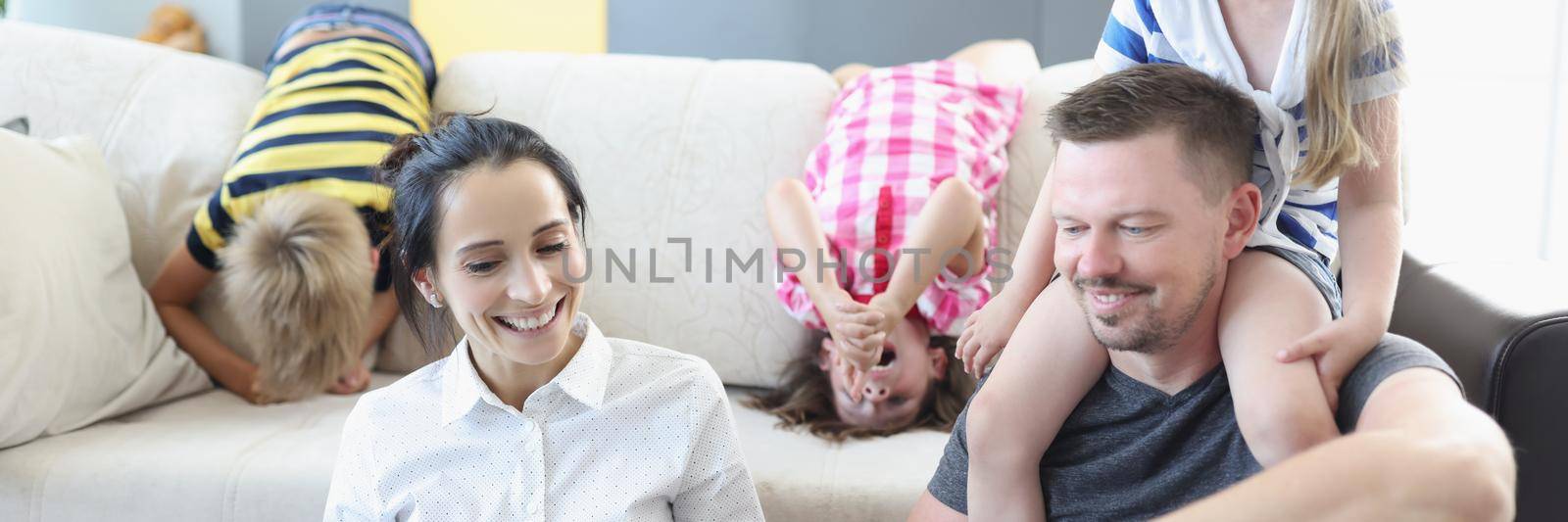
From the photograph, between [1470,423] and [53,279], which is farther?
[53,279]

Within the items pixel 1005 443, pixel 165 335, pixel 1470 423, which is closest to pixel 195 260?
pixel 165 335

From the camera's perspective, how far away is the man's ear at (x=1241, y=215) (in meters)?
1.04

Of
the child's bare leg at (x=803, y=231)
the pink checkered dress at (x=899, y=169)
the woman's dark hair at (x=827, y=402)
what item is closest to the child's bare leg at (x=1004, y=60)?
the pink checkered dress at (x=899, y=169)

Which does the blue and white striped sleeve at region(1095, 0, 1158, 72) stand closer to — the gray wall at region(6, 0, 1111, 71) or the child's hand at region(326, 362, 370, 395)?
the child's hand at region(326, 362, 370, 395)

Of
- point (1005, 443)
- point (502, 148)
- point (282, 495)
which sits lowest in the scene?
point (282, 495)

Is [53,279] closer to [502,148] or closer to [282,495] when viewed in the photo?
[282,495]

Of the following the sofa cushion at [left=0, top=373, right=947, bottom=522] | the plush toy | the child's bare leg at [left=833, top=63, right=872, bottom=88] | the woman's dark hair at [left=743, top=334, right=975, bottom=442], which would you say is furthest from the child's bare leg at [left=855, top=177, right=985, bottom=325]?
the plush toy

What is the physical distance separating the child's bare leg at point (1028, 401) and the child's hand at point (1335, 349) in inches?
8.3

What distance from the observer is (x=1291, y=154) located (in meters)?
1.08

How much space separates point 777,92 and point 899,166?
0.31m

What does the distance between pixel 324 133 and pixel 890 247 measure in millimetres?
1029

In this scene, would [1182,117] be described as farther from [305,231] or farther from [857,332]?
[305,231]

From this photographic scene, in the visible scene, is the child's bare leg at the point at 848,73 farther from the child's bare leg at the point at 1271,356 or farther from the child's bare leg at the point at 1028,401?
the child's bare leg at the point at 1271,356

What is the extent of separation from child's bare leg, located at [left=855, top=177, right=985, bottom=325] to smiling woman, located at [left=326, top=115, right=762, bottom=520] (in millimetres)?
590
